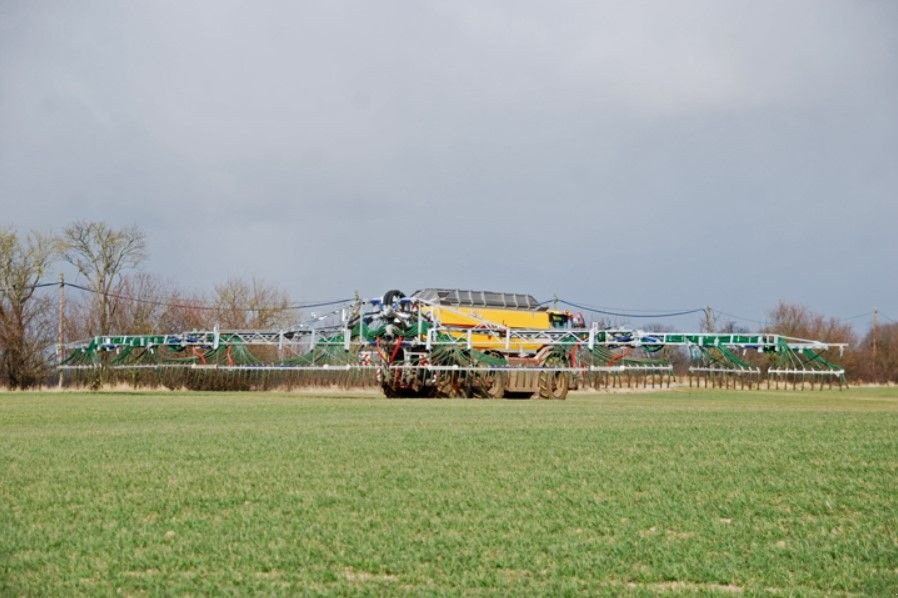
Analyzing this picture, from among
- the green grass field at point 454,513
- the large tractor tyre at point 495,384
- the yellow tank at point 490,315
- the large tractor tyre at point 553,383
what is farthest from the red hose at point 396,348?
the green grass field at point 454,513

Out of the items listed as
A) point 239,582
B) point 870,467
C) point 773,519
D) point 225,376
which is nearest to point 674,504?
point 773,519

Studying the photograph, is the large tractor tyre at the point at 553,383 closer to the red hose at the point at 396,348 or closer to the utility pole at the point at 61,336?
the red hose at the point at 396,348

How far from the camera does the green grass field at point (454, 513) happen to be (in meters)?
7.05

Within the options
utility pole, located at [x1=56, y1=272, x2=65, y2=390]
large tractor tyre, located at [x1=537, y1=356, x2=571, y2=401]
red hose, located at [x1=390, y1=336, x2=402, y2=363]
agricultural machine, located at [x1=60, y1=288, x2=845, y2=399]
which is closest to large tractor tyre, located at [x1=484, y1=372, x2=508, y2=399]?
agricultural machine, located at [x1=60, y1=288, x2=845, y2=399]

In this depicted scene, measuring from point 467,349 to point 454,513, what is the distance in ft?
82.6

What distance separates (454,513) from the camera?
9.12 meters

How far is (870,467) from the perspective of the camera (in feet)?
38.3

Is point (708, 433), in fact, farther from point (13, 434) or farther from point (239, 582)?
point (13, 434)

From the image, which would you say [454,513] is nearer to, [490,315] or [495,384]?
[495,384]

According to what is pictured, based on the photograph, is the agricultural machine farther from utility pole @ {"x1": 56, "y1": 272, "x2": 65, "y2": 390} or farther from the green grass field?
the green grass field

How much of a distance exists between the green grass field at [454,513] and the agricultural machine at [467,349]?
1672cm

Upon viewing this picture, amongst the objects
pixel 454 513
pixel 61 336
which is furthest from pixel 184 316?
pixel 454 513

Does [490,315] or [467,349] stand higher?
[490,315]

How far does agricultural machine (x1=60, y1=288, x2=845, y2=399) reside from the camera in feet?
107
